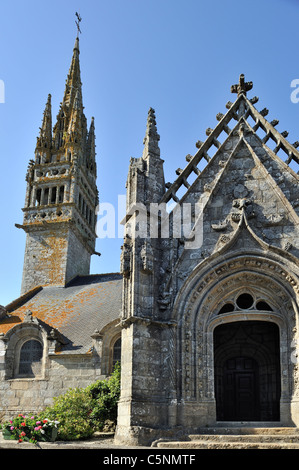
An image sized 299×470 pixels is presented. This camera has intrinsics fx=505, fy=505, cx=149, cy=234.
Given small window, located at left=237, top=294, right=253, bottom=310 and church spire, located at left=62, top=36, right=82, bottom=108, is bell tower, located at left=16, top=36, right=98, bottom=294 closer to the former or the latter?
church spire, located at left=62, top=36, right=82, bottom=108

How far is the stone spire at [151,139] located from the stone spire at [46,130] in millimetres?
18321

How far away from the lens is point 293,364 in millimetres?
10438

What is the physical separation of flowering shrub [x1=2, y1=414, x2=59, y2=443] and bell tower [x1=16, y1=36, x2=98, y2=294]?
14383 mm

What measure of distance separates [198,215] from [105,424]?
6.98 meters

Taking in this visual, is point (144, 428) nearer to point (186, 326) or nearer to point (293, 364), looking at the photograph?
point (186, 326)

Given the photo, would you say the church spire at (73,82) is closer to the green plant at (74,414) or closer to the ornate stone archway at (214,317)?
the green plant at (74,414)

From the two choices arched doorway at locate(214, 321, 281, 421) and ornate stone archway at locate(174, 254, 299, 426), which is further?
arched doorway at locate(214, 321, 281, 421)

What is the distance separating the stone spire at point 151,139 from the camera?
12859mm

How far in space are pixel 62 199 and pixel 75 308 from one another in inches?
335

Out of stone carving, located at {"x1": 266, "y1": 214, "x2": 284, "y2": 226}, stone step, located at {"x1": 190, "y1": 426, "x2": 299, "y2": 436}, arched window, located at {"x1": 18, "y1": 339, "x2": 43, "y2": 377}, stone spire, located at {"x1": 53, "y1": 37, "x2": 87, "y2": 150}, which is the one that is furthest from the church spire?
stone step, located at {"x1": 190, "y1": 426, "x2": 299, "y2": 436}

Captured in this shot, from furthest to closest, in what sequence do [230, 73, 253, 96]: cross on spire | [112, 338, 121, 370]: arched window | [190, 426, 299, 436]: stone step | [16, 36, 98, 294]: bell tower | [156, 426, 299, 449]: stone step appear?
[16, 36, 98, 294]: bell tower < [112, 338, 121, 370]: arched window < [230, 73, 253, 96]: cross on spire < [190, 426, 299, 436]: stone step < [156, 426, 299, 449]: stone step

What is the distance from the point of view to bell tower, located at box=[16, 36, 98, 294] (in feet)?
86.5

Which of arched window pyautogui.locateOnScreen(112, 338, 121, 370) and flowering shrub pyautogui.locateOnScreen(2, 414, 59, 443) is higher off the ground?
arched window pyautogui.locateOnScreen(112, 338, 121, 370)
